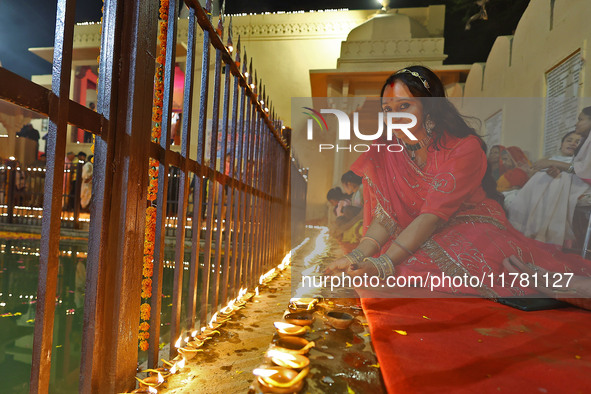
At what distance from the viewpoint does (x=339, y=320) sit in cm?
159

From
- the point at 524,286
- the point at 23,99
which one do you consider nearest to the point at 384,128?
the point at 524,286

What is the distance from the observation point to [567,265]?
84.8 inches

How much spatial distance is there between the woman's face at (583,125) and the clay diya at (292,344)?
3.33 metres

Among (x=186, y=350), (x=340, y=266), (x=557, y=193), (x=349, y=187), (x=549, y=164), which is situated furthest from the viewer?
(x=349, y=187)

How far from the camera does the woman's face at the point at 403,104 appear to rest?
8.23ft

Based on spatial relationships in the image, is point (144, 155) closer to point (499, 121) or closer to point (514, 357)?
point (514, 357)

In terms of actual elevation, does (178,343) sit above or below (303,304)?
below

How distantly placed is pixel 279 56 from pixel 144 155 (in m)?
10.4

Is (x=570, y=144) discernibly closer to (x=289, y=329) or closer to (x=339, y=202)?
(x=339, y=202)

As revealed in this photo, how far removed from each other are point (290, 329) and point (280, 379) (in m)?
0.40

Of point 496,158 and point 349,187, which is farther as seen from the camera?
point 349,187

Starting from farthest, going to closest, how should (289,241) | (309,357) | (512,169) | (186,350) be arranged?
1. (289,241)
2. (512,169)
3. (186,350)
4. (309,357)

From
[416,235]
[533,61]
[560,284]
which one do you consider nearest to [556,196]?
[560,284]

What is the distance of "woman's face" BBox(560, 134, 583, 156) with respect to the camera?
317 centimetres
